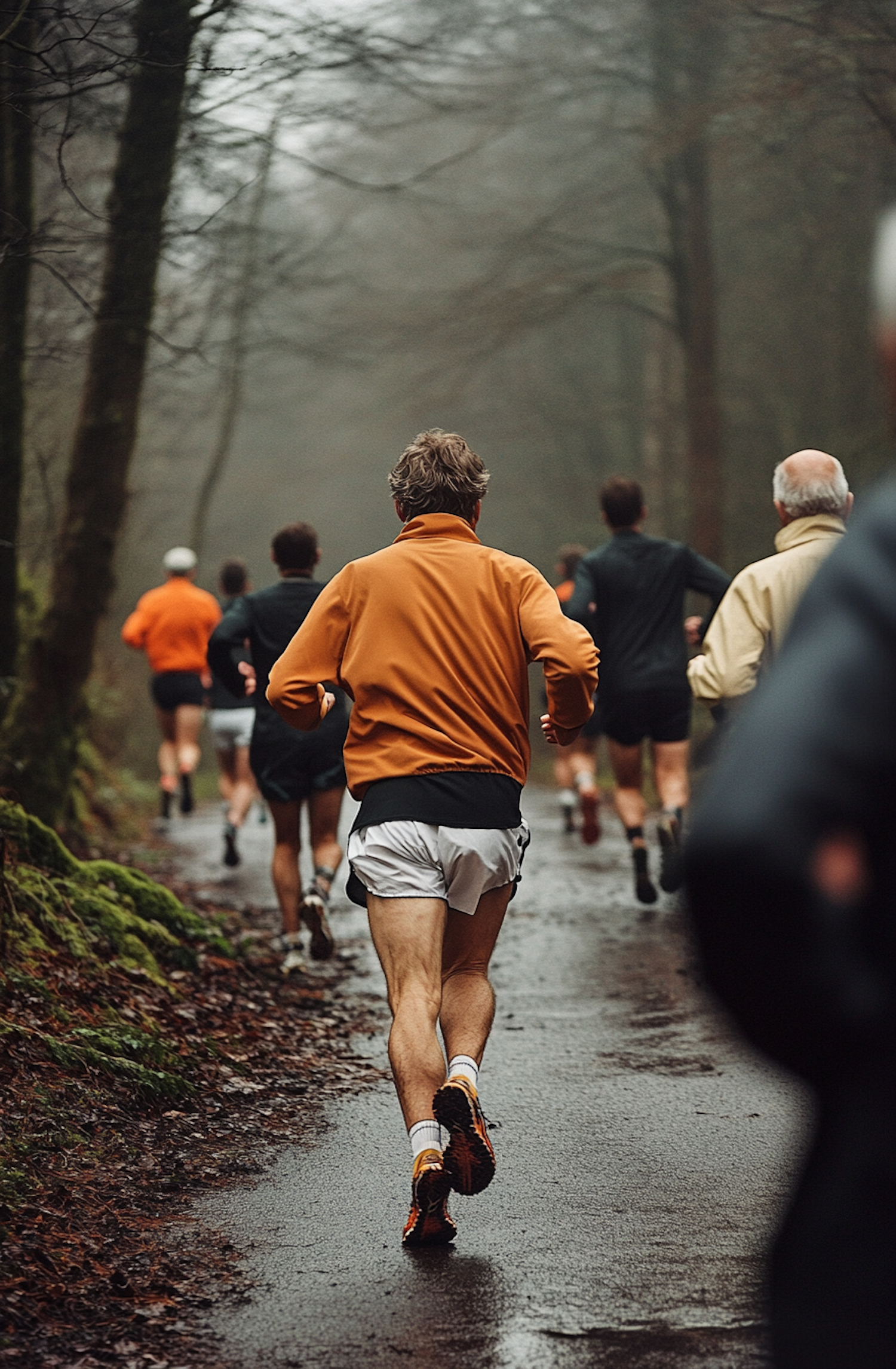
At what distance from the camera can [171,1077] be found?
618cm

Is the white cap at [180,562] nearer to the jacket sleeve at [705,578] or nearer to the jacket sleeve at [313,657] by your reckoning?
the jacket sleeve at [705,578]

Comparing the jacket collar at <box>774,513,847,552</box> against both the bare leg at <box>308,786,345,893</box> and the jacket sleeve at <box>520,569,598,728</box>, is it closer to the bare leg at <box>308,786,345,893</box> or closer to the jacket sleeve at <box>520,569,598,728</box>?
the jacket sleeve at <box>520,569,598,728</box>

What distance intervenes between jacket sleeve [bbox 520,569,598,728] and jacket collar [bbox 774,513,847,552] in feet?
5.93

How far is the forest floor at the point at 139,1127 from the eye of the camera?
4.12 m

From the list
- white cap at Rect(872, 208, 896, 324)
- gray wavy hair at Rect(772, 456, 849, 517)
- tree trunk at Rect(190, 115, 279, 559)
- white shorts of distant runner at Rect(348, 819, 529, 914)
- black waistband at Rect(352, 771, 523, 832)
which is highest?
tree trunk at Rect(190, 115, 279, 559)

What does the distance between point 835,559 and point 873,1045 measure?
55 centimetres

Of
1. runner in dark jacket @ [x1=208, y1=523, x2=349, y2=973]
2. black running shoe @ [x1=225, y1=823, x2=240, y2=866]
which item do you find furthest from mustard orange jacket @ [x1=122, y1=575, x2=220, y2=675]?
runner in dark jacket @ [x1=208, y1=523, x2=349, y2=973]

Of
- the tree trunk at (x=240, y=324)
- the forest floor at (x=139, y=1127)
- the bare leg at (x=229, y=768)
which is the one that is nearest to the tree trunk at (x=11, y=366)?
the tree trunk at (x=240, y=324)

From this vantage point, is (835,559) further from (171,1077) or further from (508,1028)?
(508,1028)

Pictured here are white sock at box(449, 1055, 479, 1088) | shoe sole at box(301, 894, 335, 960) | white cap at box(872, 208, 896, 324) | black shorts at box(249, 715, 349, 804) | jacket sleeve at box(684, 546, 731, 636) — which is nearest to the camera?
white cap at box(872, 208, 896, 324)

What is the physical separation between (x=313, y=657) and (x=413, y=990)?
104 centimetres

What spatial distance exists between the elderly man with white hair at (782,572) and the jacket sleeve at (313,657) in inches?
81.3

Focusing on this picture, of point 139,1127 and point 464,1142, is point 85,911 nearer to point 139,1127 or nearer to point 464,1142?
point 139,1127

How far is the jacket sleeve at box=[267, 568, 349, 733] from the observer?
4926 mm
